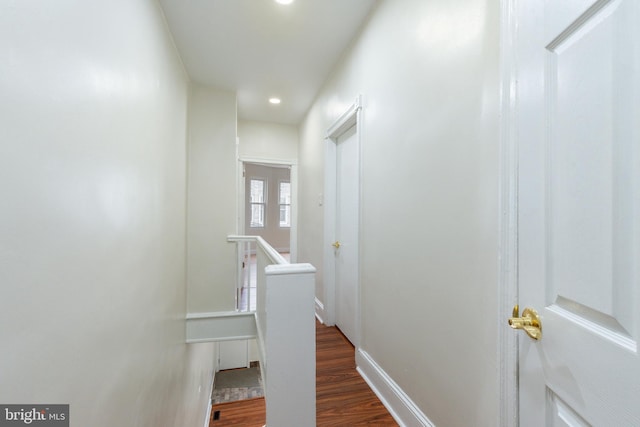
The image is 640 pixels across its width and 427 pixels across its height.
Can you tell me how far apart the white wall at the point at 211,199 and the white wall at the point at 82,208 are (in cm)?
116

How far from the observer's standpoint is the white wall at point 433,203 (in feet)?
3.34

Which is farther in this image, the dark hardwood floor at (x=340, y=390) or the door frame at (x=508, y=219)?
the dark hardwood floor at (x=340, y=390)

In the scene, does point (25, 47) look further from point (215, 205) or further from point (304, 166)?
point (304, 166)

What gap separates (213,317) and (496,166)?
315cm

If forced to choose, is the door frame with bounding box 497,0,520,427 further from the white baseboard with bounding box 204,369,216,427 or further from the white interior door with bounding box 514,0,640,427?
the white baseboard with bounding box 204,369,216,427

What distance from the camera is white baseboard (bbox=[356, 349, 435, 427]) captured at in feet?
4.51

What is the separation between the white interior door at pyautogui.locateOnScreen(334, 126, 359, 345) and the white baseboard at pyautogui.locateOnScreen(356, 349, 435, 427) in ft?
1.34

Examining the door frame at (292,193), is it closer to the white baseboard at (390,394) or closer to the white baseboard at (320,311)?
the white baseboard at (320,311)

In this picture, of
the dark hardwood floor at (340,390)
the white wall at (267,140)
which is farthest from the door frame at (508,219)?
the white wall at (267,140)

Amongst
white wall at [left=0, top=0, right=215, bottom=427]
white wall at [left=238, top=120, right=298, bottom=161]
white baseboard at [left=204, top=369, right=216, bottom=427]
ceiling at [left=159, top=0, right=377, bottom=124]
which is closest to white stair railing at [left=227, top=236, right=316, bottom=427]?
white wall at [left=0, top=0, right=215, bottom=427]

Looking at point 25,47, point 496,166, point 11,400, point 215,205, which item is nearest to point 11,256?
point 11,400

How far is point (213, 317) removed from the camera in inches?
120

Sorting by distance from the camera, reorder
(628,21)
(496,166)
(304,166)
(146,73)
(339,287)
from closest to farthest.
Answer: (628,21) < (496,166) < (146,73) < (339,287) < (304,166)

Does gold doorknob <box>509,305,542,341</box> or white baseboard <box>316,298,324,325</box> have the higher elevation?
gold doorknob <box>509,305,542,341</box>
